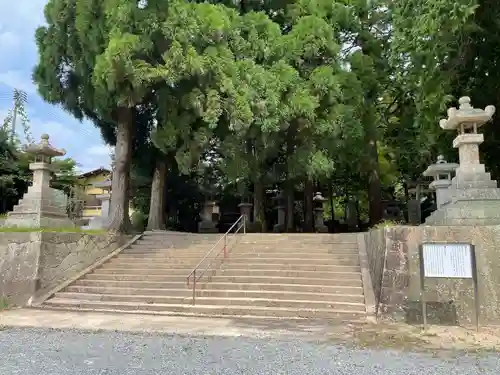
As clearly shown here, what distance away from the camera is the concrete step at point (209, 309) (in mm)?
7465

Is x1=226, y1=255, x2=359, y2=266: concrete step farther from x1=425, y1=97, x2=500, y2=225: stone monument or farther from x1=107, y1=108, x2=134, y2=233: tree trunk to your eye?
x1=107, y1=108, x2=134, y2=233: tree trunk

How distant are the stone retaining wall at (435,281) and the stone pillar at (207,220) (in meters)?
11.2

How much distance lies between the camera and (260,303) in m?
7.98

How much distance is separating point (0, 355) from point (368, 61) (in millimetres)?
12839

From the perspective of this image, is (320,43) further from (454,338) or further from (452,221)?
(454,338)

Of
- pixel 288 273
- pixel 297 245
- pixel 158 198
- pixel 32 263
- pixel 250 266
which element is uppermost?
pixel 158 198

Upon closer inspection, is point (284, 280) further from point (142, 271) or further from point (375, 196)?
point (375, 196)

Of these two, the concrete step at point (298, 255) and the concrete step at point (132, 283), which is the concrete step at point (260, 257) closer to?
the concrete step at point (298, 255)

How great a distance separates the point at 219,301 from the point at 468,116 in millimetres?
5701

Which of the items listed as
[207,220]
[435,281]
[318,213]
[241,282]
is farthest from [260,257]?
[318,213]

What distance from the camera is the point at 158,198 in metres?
15.4

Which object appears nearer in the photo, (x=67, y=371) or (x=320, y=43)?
(x=67, y=371)

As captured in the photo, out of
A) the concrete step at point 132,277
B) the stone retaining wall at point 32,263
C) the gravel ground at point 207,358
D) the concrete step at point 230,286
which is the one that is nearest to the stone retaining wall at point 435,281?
the concrete step at point 230,286

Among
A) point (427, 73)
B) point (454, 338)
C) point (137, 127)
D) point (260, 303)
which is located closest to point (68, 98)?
point (137, 127)
